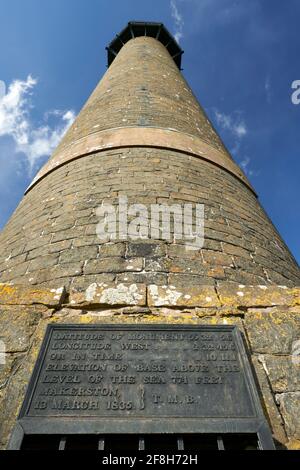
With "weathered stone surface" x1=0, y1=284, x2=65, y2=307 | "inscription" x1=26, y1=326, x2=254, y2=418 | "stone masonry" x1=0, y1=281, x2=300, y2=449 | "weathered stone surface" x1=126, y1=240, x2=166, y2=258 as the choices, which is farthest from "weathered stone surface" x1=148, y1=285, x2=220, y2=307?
"weathered stone surface" x1=0, y1=284, x2=65, y2=307

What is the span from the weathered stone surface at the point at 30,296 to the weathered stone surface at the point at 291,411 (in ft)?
5.37

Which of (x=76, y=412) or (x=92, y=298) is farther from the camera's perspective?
(x=92, y=298)

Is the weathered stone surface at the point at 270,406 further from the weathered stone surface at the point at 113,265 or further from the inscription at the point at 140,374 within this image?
the weathered stone surface at the point at 113,265

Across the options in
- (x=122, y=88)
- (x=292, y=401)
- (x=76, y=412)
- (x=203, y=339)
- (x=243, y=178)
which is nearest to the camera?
(x=76, y=412)

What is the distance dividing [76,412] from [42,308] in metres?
0.85

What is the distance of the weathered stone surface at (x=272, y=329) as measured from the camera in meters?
2.24

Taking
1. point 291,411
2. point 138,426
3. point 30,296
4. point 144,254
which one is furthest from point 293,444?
point 30,296

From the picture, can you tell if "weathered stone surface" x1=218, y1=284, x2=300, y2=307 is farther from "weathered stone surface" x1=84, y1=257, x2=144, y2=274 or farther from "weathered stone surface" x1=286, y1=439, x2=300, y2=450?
"weathered stone surface" x1=286, y1=439, x2=300, y2=450

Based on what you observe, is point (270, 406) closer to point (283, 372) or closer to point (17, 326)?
point (283, 372)

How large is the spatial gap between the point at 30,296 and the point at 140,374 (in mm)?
1059

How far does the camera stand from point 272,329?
2.34 m

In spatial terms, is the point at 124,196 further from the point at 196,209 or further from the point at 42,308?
the point at 42,308

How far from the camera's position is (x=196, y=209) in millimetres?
3707
